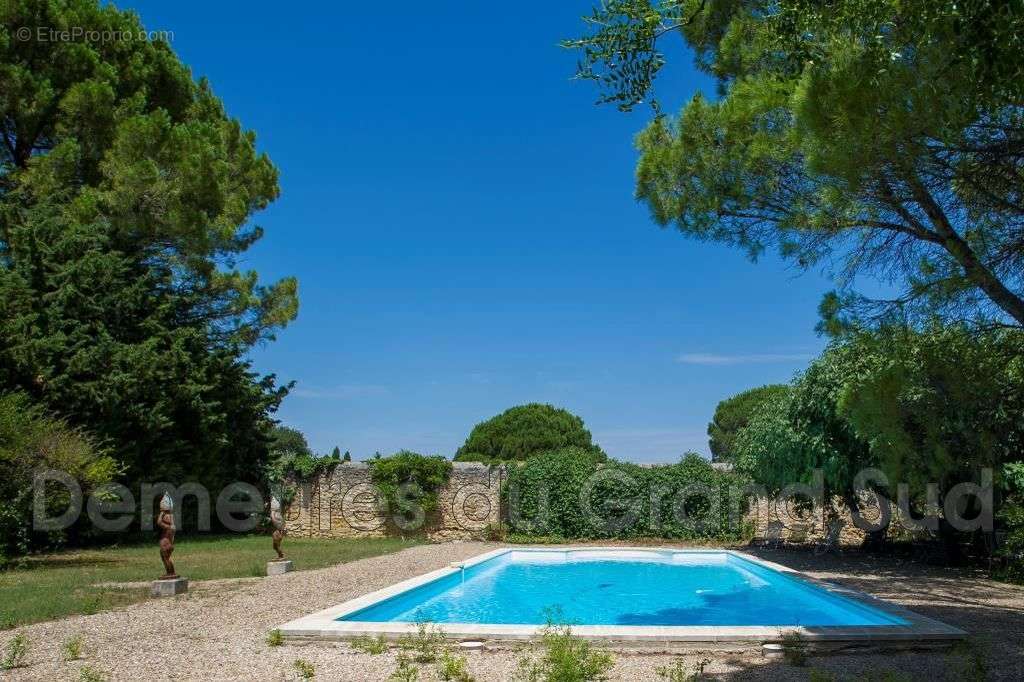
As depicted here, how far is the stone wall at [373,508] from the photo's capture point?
2031cm

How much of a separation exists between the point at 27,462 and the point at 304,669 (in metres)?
9.43

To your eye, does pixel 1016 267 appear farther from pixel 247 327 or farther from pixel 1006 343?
pixel 247 327

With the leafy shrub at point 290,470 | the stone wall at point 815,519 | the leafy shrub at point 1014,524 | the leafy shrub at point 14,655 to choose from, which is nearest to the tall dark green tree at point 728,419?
the stone wall at point 815,519

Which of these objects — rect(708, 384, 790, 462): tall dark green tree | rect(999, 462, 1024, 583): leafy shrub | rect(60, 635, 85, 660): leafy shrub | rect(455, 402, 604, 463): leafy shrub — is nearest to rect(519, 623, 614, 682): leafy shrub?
rect(60, 635, 85, 660): leafy shrub

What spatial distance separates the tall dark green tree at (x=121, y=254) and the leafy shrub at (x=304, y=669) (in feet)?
38.1

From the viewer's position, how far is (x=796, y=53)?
4848mm

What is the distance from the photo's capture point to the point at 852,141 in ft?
18.2

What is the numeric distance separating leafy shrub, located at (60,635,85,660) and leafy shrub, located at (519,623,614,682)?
3.55 m

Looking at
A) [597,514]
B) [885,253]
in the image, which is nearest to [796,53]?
[885,253]

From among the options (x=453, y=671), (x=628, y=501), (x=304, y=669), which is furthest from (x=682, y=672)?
(x=628, y=501)

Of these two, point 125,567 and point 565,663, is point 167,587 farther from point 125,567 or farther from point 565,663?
point 565,663

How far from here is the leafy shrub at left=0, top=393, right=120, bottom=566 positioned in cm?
1252

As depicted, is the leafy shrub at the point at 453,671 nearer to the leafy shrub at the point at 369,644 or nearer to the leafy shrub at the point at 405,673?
the leafy shrub at the point at 405,673

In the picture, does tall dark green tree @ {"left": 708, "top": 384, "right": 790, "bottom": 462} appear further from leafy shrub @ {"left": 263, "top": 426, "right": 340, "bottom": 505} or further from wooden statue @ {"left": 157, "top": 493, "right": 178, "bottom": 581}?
wooden statue @ {"left": 157, "top": 493, "right": 178, "bottom": 581}
